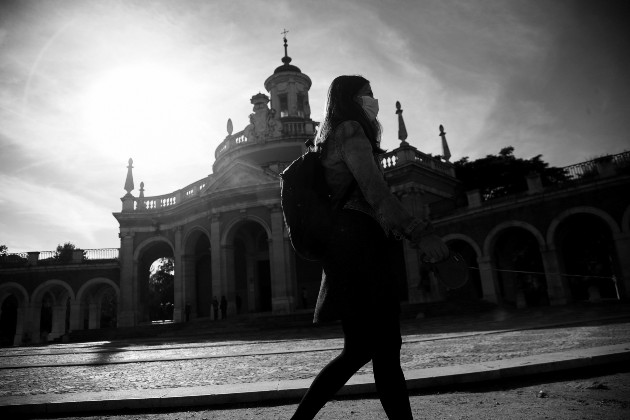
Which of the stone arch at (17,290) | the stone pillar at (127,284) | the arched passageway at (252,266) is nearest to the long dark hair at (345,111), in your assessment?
the arched passageway at (252,266)

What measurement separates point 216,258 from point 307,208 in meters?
22.4

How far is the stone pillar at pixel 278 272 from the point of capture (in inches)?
843

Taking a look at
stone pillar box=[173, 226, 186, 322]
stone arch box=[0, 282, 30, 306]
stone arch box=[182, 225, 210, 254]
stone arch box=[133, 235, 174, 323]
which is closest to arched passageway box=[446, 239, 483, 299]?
stone arch box=[182, 225, 210, 254]

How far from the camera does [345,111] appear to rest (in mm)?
2238

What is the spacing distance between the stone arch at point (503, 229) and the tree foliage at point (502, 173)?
43.4 feet

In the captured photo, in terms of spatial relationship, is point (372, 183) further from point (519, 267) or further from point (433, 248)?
point (519, 267)

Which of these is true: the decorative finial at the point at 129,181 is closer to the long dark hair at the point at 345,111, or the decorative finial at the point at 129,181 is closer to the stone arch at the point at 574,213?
the stone arch at the point at 574,213

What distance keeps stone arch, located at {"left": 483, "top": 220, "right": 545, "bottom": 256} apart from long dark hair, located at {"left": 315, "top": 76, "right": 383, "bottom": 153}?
20.1 m

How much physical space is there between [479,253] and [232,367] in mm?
18237

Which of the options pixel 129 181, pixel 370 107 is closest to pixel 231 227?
pixel 129 181

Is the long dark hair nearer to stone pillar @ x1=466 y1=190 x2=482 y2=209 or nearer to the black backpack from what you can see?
the black backpack

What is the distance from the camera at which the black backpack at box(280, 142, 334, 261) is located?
2.13 meters

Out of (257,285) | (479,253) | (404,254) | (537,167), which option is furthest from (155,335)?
(537,167)

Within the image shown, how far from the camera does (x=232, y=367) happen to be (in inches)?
232
